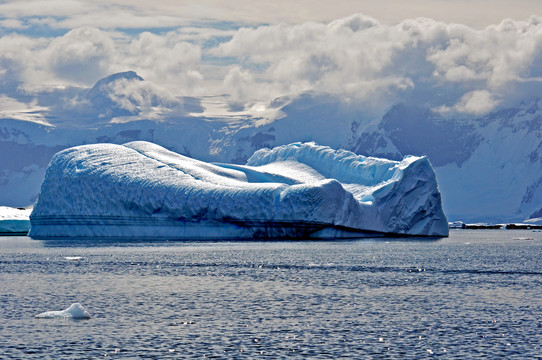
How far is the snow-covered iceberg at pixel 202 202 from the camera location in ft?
242

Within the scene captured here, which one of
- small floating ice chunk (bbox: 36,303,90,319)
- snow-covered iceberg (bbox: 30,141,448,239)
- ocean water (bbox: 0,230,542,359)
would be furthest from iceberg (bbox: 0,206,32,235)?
small floating ice chunk (bbox: 36,303,90,319)

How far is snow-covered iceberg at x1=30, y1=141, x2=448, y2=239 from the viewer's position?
7388 centimetres

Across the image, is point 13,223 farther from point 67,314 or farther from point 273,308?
point 67,314

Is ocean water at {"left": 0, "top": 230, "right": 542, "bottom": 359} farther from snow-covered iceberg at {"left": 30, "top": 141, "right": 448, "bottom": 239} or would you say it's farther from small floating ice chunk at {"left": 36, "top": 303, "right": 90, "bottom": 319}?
snow-covered iceberg at {"left": 30, "top": 141, "right": 448, "bottom": 239}

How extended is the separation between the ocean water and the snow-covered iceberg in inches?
847

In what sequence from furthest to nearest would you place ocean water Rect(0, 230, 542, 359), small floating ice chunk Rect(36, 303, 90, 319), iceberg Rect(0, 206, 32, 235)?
iceberg Rect(0, 206, 32, 235), small floating ice chunk Rect(36, 303, 90, 319), ocean water Rect(0, 230, 542, 359)

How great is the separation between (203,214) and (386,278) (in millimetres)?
36191

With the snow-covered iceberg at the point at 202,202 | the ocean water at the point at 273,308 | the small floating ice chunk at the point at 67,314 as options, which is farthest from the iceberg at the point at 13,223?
the small floating ice chunk at the point at 67,314

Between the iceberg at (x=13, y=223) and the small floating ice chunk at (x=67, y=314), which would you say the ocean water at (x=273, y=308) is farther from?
the iceberg at (x=13, y=223)

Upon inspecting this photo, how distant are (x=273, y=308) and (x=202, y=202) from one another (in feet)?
149

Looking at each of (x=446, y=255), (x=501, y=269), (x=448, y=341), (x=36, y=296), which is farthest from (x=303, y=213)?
(x=448, y=341)

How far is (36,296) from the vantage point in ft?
107

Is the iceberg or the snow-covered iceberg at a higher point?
the snow-covered iceberg

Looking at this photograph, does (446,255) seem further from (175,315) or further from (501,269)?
(175,315)
